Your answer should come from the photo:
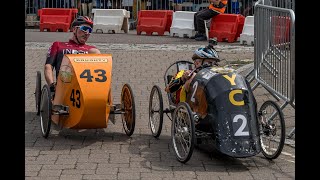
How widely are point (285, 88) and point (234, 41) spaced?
10.4 metres

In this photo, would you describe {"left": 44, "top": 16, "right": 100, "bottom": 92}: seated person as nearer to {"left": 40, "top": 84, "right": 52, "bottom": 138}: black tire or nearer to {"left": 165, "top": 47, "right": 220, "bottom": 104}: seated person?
{"left": 40, "top": 84, "right": 52, "bottom": 138}: black tire

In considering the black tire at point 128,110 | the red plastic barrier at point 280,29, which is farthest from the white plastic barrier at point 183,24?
the black tire at point 128,110

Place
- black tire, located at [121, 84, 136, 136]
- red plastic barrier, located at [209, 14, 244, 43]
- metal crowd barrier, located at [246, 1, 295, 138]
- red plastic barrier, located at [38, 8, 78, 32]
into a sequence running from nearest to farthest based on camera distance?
1. black tire, located at [121, 84, 136, 136]
2. metal crowd barrier, located at [246, 1, 295, 138]
3. red plastic barrier, located at [209, 14, 244, 43]
4. red plastic barrier, located at [38, 8, 78, 32]

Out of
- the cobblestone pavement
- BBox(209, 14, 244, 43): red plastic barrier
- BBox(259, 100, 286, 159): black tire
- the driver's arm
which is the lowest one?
the cobblestone pavement

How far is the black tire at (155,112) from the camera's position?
331 inches

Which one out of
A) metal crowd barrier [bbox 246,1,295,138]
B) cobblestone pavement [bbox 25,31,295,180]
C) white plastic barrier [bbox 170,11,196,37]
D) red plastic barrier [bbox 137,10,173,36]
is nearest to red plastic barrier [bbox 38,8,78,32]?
red plastic barrier [bbox 137,10,173,36]

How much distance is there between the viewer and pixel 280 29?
9.66 metres

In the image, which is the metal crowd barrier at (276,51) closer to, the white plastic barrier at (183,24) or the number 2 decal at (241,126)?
the number 2 decal at (241,126)

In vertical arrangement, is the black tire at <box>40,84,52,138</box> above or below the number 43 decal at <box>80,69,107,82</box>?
below

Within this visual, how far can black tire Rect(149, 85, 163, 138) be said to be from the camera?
27.6 feet

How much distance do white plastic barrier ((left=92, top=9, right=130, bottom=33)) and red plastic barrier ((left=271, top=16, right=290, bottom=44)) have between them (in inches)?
485

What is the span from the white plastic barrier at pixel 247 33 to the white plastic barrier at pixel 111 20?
4.39 metres

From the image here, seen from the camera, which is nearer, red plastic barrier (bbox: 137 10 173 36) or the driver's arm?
the driver's arm
